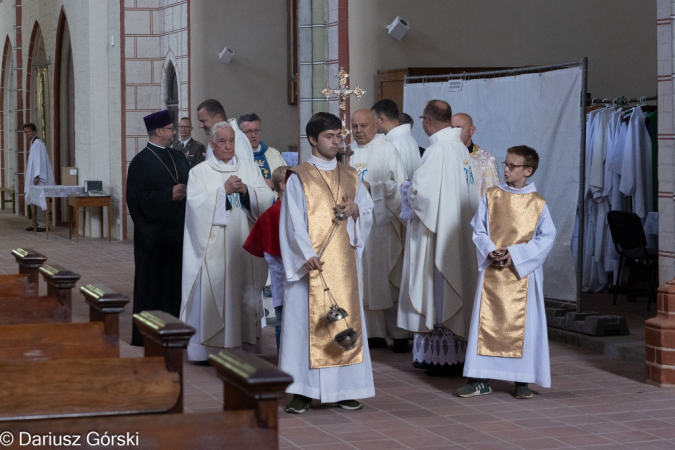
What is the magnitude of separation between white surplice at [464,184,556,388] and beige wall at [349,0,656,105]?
6190 mm

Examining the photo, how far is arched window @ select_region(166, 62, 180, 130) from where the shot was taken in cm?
1669

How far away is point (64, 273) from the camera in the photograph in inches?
195

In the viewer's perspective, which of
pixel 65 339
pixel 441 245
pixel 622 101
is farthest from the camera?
pixel 622 101

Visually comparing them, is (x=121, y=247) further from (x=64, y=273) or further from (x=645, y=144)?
(x=64, y=273)

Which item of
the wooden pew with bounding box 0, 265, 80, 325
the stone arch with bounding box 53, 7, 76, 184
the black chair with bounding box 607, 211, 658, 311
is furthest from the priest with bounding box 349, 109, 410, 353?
the stone arch with bounding box 53, 7, 76, 184

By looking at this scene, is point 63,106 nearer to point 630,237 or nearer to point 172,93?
point 172,93

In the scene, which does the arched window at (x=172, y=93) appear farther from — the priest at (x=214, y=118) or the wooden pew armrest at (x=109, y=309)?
the wooden pew armrest at (x=109, y=309)

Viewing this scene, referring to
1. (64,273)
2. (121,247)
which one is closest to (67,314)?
(64,273)

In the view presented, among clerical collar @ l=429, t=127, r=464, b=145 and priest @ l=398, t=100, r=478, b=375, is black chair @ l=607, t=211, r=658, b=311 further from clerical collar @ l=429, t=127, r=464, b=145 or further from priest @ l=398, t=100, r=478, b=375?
clerical collar @ l=429, t=127, r=464, b=145

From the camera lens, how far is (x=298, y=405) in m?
6.05

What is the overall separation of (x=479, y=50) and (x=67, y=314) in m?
8.96

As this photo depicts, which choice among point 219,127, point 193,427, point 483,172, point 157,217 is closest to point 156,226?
point 157,217

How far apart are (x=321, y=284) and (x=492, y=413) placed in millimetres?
1176

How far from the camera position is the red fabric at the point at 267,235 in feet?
20.9
